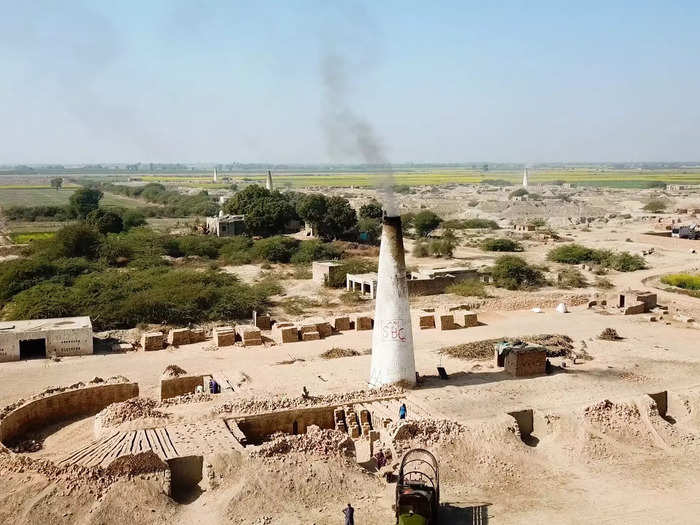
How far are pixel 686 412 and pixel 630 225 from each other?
5672 centimetres

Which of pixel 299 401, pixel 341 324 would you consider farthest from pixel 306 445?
pixel 341 324

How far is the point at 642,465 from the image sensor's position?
15.0m

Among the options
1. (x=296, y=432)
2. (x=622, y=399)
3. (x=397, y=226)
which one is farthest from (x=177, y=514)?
(x=622, y=399)

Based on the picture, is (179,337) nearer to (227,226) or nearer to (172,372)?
(172,372)

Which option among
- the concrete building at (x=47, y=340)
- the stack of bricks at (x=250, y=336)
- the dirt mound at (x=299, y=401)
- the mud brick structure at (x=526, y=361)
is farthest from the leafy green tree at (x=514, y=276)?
the concrete building at (x=47, y=340)

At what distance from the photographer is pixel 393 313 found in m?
18.0

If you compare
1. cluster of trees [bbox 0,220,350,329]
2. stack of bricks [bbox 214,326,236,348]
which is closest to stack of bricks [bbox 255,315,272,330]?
cluster of trees [bbox 0,220,350,329]

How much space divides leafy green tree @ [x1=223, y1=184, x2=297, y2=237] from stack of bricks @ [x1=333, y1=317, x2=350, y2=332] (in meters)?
31.1

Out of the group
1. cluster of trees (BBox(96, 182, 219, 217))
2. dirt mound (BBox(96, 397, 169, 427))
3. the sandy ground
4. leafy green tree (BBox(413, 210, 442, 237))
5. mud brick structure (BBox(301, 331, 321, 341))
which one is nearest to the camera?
the sandy ground

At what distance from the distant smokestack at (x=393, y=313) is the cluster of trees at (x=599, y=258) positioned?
28172 mm

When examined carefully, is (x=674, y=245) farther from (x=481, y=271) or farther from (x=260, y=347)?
(x=260, y=347)

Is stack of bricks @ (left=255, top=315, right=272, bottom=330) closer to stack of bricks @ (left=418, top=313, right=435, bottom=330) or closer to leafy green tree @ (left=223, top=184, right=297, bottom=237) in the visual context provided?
stack of bricks @ (left=418, top=313, right=435, bottom=330)

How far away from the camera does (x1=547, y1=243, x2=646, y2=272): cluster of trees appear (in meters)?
42.8

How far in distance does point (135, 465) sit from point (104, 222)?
48.6 metres
